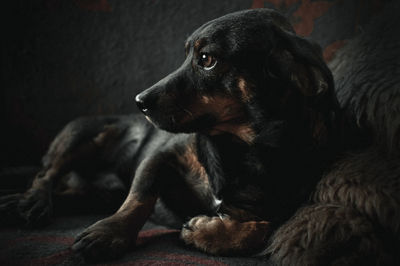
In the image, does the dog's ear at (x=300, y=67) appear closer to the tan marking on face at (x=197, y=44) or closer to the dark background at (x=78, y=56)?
the tan marking on face at (x=197, y=44)

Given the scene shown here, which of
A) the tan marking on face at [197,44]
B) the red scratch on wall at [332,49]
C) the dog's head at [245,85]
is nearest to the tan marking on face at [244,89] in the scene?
the dog's head at [245,85]

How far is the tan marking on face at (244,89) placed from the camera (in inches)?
49.4

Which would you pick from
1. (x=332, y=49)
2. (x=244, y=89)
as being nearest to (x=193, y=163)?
(x=244, y=89)

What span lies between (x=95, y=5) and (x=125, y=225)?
200cm

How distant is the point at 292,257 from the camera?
1.09 m

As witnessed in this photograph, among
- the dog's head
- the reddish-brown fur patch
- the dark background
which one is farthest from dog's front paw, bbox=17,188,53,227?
the reddish-brown fur patch

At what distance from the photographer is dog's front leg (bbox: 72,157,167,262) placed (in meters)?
1.12

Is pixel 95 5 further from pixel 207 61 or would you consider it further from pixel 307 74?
pixel 307 74

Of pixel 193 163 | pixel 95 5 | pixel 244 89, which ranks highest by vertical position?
pixel 95 5

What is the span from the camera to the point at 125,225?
1.26m

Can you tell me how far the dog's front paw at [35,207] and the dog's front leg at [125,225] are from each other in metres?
0.57

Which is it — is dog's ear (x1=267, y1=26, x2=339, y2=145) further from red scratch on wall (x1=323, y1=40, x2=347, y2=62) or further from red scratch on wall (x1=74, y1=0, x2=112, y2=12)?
red scratch on wall (x1=74, y1=0, x2=112, y2=12)

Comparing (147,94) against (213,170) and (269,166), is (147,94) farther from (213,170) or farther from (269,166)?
(269,166)

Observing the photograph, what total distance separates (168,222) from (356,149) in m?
1.14
